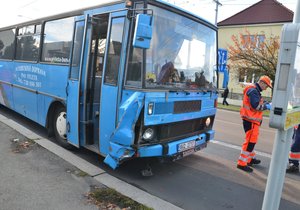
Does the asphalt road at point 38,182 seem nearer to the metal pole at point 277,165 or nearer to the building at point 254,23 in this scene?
the metal pole at point 277,165

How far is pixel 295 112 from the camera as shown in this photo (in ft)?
7.98

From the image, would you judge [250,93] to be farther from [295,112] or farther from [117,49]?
[295,112]

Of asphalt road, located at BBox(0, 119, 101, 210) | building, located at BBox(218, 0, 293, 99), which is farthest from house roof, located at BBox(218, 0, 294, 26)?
asphalt road, located at BBox(0, 119, 101, 210)

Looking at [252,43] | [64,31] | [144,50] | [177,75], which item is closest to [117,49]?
[144,50]

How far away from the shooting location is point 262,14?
100 ft

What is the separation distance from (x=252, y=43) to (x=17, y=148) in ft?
77.0

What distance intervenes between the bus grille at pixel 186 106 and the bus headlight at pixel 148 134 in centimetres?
51

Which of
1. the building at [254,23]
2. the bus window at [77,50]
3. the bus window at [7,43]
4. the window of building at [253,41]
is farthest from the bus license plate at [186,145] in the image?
the building at [254,23]

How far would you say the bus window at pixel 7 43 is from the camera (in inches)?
351

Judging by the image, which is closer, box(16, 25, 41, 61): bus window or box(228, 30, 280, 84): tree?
box(16, 25, 41, 61): bus window

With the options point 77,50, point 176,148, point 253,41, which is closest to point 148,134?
point 176,148

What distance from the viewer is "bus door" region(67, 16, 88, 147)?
208 inches

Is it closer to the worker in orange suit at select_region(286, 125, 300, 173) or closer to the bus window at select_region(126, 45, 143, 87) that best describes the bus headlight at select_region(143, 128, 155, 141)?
the bus window at select_region(126, 45, 143, 87)

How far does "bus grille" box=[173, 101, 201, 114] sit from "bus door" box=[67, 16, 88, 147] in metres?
1.79
